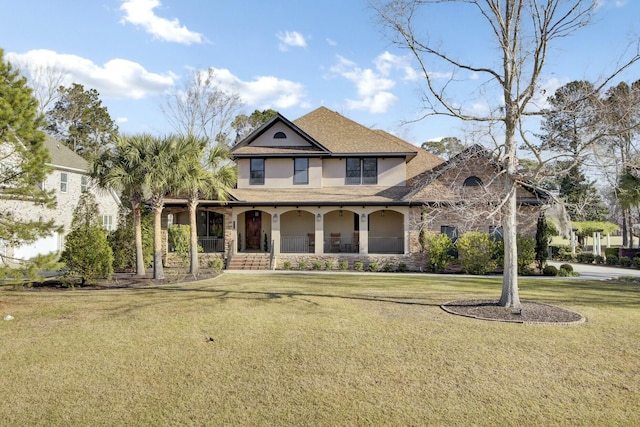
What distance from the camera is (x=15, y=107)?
Result: 933 cm

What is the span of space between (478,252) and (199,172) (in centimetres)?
1307

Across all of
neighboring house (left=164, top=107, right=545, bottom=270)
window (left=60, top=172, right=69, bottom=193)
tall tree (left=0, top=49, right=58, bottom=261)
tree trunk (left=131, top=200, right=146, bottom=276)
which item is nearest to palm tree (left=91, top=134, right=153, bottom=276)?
tree trunk (left=131, top=200, right=146, bottom=276)

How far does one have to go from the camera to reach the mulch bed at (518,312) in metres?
9.17

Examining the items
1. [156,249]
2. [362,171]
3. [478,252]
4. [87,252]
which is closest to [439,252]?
[478,252]

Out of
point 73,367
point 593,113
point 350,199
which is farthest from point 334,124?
point 73,367

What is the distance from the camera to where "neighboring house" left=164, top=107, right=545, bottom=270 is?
68.7ft

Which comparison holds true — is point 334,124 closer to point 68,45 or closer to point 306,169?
point 306,169

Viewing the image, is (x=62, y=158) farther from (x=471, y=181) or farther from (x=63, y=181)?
(x=471, y=181)

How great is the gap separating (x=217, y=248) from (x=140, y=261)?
697 centimetres

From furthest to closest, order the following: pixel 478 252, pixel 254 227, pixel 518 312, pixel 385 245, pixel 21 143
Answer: pixel 254 227, pixel 385 245, pixel 478 252, pixel 21 143, pixel 518 312

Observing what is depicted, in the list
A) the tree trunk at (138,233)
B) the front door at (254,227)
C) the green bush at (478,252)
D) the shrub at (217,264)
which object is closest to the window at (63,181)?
the front door at (254,227)

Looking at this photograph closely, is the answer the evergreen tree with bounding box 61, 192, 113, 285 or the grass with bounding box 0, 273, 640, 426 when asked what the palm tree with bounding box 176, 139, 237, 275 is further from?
the grass with bounding box 0, 273, 640, 426

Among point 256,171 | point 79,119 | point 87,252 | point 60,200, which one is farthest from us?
point 79,119

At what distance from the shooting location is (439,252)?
19.9m
